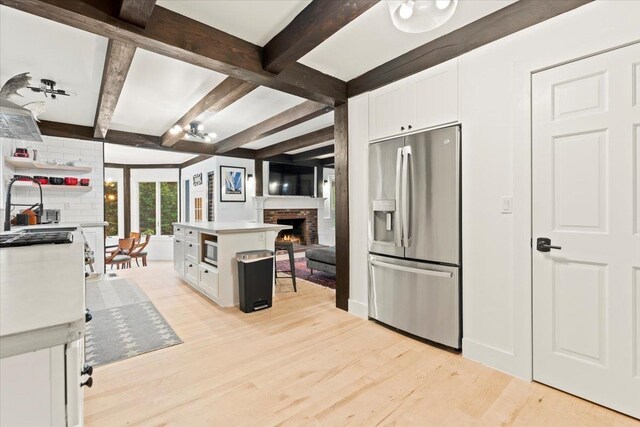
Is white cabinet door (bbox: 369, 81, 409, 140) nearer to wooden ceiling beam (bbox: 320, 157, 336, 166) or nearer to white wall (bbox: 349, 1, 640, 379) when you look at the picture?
Answer: white wall (bbox: 349, 1, 640, 379)

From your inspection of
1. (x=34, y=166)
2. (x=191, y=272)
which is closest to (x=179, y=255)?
(x=191, y=272)

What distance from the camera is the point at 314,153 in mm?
7211

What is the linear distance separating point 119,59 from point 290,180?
18.0ft

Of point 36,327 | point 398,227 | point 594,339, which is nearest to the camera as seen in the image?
point 36,327

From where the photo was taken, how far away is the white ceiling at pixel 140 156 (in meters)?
6.48

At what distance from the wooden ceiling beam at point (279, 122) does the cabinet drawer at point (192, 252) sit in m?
2.07

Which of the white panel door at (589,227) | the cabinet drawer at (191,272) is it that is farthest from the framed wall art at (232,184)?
the white panel door at (589,227)

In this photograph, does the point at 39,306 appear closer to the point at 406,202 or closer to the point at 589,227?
the point at 406,202

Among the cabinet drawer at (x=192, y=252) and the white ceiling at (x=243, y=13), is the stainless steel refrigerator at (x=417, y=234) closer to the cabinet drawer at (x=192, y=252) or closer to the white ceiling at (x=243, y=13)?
the white ceiling at (x=243, y=13)

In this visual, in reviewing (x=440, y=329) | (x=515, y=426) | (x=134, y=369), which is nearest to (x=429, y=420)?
(x=515, y=426)

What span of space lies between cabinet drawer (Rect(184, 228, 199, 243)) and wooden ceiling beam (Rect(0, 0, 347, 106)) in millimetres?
2263

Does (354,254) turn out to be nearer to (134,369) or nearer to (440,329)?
(440,329)

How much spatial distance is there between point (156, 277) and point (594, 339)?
551 centimetres

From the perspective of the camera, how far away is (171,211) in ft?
27.6
